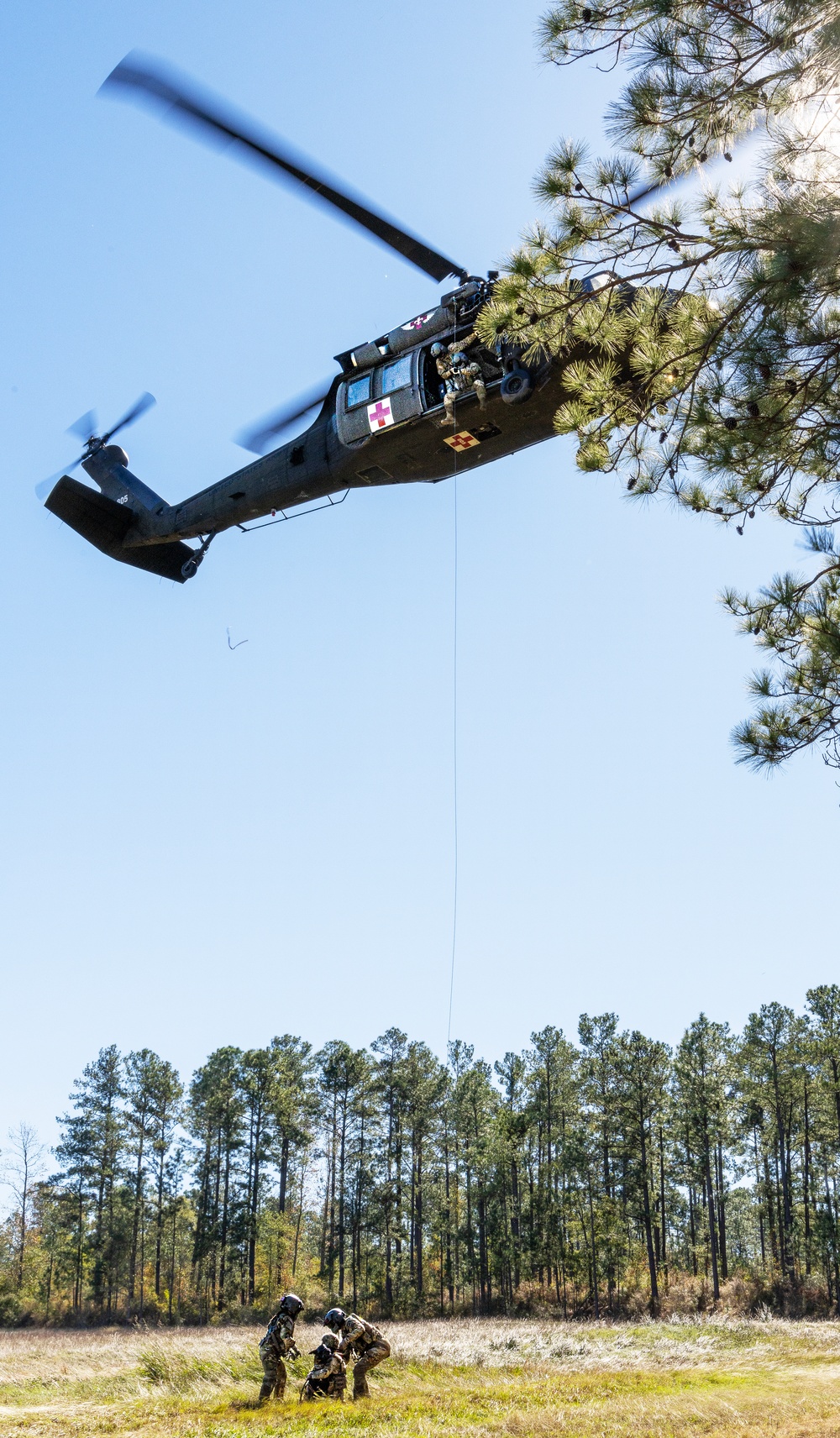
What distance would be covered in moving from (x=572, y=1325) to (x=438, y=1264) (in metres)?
17.9

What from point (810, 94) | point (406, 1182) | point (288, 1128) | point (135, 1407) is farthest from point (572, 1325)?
point (810, 94)

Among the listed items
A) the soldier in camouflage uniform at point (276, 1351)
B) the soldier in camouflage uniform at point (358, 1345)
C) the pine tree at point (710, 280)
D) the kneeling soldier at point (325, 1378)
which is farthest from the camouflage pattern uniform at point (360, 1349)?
the pine tree at point (710, 280)

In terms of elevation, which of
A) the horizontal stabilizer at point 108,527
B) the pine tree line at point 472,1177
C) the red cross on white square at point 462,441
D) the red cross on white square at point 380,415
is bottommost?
the pine tree line at point 472,1177

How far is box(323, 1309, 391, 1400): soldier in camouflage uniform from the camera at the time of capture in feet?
33.1

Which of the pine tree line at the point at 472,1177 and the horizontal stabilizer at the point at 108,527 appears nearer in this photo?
the horizontal stabilizer at the point at 108,527

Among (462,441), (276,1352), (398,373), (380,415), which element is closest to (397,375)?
(398,373)

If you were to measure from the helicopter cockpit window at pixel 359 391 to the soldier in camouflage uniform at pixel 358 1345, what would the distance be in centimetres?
914

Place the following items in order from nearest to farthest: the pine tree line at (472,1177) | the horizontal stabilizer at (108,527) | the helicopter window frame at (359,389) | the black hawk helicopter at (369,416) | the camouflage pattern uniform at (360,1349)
→ the black hawk helicopter at (369,416), the camouflage pattern uniform at (360,1349), the helicopter window frame at (359,389), the horizontal stabilizer at (108,527), the pine tree line at (472,1177)

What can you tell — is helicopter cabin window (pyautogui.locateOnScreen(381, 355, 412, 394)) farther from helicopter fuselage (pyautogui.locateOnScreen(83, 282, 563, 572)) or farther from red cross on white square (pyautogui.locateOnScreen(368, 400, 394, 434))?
→ red cross on white square (pyautogui.locateOnScreen(368, 400, 394, 434))

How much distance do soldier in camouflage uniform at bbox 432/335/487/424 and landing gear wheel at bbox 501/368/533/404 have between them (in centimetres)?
40

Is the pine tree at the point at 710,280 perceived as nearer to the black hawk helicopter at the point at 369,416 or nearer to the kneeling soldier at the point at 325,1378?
the black hawk helicopter at the point at 369,416

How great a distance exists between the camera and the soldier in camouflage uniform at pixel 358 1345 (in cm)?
1010

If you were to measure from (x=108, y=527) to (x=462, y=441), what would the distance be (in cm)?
634

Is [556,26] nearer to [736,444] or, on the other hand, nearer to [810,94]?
[810,94]
